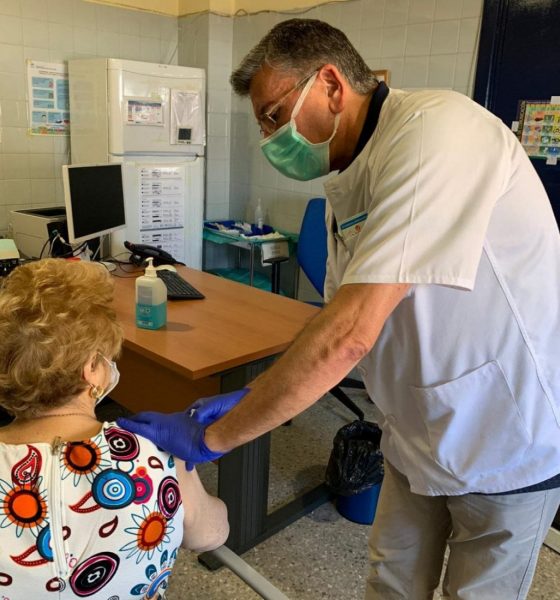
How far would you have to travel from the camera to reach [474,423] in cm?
111

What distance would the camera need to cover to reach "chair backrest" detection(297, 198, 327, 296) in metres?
3.13

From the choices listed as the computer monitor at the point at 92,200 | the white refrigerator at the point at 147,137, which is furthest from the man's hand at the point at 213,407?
the white refrigerator at the point at 147,137

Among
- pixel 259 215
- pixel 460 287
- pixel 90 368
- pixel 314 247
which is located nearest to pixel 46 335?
pixel 90 368

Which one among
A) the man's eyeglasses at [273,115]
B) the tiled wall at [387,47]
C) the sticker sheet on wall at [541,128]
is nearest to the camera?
the man's eyeglasses at [273,115]

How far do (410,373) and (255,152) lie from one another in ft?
11.0

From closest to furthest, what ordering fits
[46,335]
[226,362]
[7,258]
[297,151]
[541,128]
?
1. [46,335]
2. [297,151]
3. [226,362]
4. [7,258]
5. [541,128]

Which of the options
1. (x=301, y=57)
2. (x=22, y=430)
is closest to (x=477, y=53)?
(x=301, y=57)

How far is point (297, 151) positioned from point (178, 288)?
1193mm

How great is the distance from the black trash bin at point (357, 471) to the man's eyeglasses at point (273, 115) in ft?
4.35

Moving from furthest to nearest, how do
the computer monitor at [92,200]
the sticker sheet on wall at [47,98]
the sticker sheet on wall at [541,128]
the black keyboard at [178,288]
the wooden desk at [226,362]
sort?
the sticker sheet on wall at [47,98] < the sticker sheet on wall at [541,128] < the computer monitor at [92,200] < the black keyboard at [178,288] < the wooden desk at [226,362]

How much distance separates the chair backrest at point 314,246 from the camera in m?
3.13

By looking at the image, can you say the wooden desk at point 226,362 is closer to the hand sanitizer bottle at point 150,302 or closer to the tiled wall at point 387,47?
the hand sanitizer bottle at point 150,302

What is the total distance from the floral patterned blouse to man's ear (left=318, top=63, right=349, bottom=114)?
76 cm

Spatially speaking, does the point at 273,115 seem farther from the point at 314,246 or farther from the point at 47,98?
the point at 47,98
